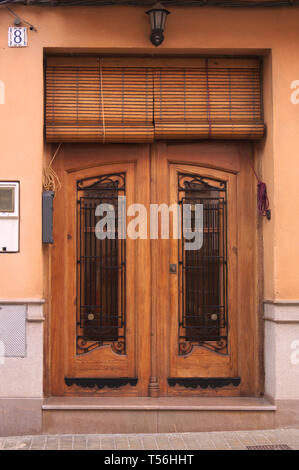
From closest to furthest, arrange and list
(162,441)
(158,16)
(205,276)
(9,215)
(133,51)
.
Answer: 1. (162,441)
2. (158,16)
3. (9,215)
4. (133,51)
5. (205,276)

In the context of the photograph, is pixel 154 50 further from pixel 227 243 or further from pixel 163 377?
pixel 163 377

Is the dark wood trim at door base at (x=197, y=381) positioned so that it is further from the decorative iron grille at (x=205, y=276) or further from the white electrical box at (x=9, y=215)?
the white electrical box at (x=9, y=215)

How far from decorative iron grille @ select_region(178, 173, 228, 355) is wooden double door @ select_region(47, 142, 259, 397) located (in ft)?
0.04

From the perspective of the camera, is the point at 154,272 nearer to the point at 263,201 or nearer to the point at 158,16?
the point at 263,201

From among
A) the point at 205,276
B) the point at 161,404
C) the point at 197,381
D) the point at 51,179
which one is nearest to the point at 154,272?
the point at 205,276

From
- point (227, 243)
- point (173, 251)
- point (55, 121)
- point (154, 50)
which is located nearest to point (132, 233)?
point (173, 251)

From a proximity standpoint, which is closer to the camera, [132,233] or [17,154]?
[17,154]

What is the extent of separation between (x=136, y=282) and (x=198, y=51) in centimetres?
255

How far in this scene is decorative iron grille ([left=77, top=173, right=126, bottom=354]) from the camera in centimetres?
650

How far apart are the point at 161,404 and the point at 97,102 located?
10.6 ft

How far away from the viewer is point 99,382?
6430mm

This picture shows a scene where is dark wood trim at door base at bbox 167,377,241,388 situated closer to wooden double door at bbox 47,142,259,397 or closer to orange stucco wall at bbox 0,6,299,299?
wooden double door at bbox 47,142,259,397

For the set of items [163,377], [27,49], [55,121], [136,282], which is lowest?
[163,377]

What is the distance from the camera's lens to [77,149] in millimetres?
6613
